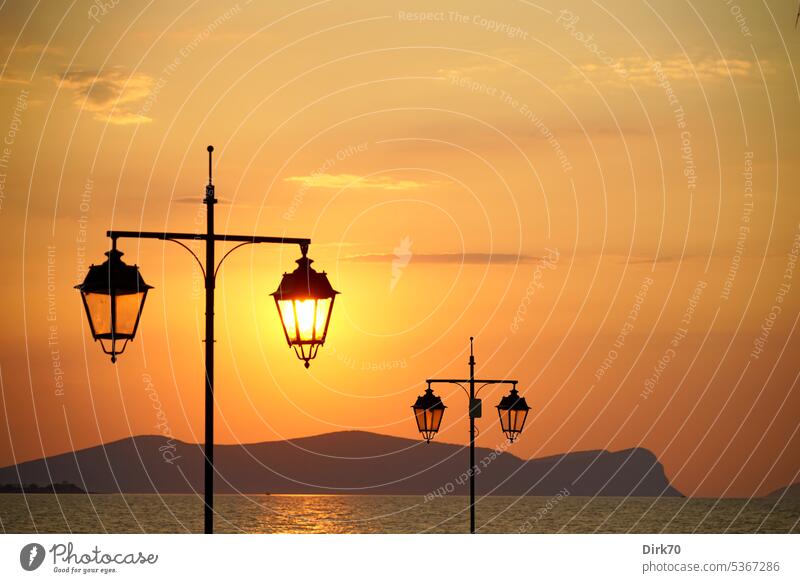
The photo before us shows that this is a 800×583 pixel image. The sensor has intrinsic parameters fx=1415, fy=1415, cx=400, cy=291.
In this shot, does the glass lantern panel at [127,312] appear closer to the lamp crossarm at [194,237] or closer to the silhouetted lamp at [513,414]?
the lamp crossarm at [194,237]

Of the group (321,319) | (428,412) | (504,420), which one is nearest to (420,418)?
(428,412)

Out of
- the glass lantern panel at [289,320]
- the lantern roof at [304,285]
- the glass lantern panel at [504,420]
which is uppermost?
the lantern roof at [304,285]

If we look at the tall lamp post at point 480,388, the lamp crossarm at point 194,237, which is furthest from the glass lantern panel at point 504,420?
the lamp crossarm at point 194,237

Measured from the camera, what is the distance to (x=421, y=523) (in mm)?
174750

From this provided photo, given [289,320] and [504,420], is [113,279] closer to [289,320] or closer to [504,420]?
[289,320]

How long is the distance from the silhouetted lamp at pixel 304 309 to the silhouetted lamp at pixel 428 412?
39.2ft

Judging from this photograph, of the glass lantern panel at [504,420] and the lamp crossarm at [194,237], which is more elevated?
the lamp crossarm at [194,237]

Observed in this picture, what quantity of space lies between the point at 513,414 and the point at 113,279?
13.7m

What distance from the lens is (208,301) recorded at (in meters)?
14.3

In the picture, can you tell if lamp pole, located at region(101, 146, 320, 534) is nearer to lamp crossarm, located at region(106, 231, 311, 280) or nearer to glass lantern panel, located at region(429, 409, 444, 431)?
lamp crossarm, located at region(106, 231, 311, 280)

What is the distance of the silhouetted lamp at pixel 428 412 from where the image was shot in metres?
26.4

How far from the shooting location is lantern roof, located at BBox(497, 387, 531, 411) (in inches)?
1045
